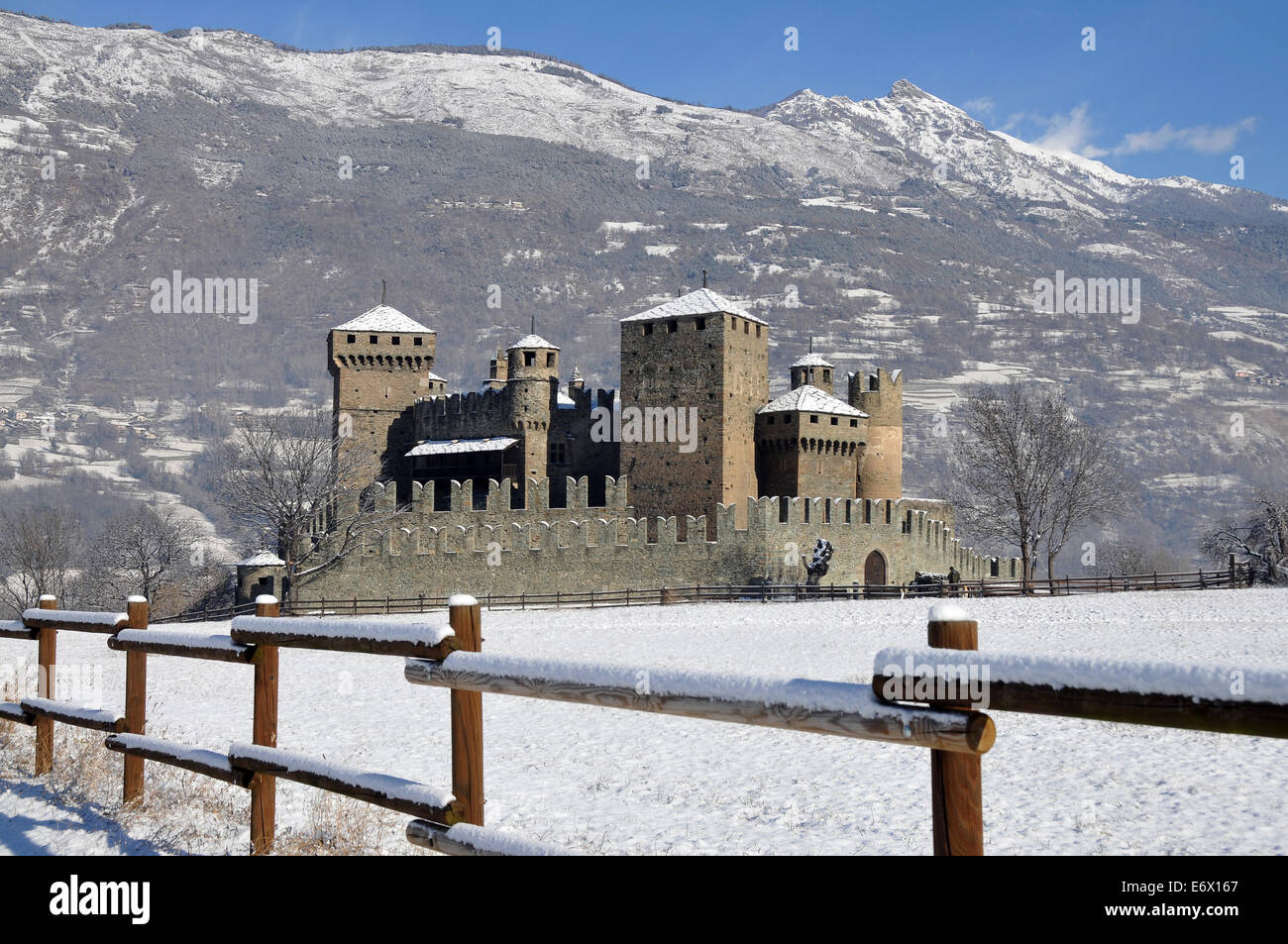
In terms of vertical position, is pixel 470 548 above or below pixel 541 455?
below

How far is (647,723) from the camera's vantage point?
1781 centimetres

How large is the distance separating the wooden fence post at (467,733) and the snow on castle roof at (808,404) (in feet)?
146

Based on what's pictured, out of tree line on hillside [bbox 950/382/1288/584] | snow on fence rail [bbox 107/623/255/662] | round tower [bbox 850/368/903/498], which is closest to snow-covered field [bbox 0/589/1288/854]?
snow on fence rail [bbox 107/623/255/662]

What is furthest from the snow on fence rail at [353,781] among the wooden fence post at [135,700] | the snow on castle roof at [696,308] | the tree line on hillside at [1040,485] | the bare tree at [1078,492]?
the bare tree at [1078,492]

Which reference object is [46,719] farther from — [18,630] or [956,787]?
[956,787]

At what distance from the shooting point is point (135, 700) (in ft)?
27.3

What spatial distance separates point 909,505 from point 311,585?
88.5 feet

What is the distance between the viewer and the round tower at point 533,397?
5366cm

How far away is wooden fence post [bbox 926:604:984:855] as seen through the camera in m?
3.81

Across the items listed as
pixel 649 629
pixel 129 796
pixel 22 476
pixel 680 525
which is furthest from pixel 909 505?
pixel 22 476

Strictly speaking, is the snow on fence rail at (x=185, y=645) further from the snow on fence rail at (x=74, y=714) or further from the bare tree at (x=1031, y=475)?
the bare tree at (x=1031, y=475)

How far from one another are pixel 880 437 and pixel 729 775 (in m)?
40.5

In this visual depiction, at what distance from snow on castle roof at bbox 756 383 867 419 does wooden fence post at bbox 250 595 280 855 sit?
142ft
